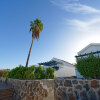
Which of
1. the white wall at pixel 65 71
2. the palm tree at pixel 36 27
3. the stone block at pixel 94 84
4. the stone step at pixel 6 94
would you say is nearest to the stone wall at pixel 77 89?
the stone block at pixel 94 84

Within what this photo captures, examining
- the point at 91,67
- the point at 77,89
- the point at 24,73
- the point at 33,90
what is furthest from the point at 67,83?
the point at 24,73

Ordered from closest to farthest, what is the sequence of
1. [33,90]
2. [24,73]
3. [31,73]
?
[33,90] < [31,73] < [24,73]

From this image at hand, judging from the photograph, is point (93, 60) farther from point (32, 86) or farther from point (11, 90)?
point (11, 90)

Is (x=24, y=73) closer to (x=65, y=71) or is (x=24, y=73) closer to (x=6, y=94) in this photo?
(x=6, y=94)

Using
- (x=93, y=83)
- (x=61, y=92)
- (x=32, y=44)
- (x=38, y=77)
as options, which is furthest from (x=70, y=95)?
(x=32, y=44)

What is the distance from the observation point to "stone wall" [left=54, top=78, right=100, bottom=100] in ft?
13.6

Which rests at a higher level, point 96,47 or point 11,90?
point 96,47

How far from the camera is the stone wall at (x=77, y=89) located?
413cm

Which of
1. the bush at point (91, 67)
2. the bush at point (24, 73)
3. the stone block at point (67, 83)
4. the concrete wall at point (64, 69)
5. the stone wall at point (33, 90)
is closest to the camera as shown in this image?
the stone block at point (67, 83)

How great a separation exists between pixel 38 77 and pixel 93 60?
556cm

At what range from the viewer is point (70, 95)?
194 inches

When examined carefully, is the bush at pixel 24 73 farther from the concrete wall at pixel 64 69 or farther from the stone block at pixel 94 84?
the concrete wall at pixel 64 69

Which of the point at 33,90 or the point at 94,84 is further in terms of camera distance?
the point at 33,90

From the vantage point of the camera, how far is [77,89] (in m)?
4.72
